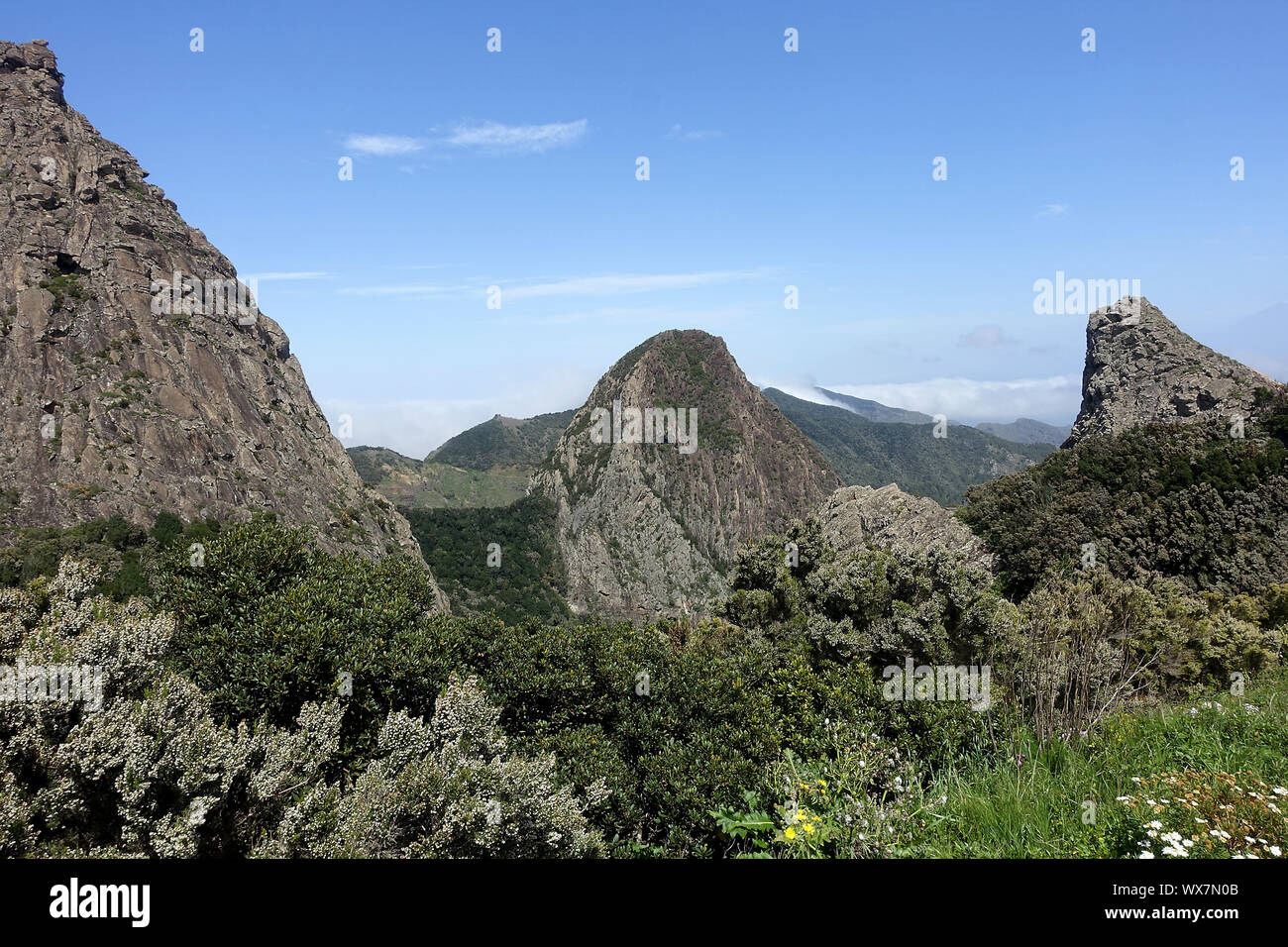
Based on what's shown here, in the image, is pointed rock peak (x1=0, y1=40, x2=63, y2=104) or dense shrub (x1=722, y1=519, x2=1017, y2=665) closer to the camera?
dense shrub (x1=722, y1=519, x2=1017, y2=665)

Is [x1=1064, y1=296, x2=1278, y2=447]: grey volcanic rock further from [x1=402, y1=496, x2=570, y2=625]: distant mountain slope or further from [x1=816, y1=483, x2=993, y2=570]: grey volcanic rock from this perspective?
[x1=402, y1=496, x2=570, y2=625]: distant mountain slope

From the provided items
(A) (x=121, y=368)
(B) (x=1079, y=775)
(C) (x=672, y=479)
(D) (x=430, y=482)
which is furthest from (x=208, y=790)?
(D) (x=430, y=482)

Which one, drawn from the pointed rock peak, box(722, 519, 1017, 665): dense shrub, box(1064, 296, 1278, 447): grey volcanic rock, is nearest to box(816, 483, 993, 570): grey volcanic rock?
box(722, 519, 1017, 665): dense shrub

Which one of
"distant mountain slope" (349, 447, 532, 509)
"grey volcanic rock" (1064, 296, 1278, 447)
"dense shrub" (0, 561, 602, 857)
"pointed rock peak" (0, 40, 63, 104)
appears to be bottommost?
"dense shrub" (0, 561, 602, 857)

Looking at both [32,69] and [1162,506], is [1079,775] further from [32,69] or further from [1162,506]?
[32,69]
